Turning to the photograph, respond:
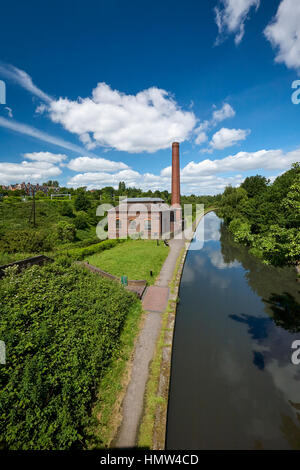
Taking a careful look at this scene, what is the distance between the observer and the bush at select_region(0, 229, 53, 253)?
48.6ft

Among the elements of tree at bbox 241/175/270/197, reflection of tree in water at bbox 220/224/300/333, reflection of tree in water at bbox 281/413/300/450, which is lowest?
reflection of tree in water at bbox 281/413/300/450

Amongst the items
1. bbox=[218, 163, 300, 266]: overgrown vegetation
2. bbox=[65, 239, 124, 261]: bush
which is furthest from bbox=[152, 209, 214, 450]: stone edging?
bbox=[65, 239, 124, 261]: bush

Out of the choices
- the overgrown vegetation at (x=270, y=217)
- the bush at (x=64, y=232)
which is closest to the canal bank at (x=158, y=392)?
the overgrown vegetation at (x=270, y=217)

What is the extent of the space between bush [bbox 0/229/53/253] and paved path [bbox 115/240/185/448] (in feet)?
35.9

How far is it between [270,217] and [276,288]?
31.7 feet

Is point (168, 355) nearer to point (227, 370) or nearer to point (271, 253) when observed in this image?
point (227, 370)

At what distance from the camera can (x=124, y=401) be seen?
18.0ft

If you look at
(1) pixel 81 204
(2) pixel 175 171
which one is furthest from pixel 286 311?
(1) pixel 81 204

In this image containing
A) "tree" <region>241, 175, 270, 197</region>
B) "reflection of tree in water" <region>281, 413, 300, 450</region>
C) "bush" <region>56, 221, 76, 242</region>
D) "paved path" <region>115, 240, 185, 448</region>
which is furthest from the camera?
"tree" <region>241, 175, 270, 197</region>

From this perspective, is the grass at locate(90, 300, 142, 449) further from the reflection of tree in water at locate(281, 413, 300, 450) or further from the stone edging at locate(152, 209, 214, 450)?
the reflection of tree in water at locate(281, 413, 300, 450)

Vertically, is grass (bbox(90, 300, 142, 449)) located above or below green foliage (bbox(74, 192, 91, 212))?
below

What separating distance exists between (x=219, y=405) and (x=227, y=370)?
142 centimetres

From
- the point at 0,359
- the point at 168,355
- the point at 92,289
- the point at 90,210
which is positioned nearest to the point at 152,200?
the point at 90,210

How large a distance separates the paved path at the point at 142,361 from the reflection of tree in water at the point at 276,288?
645 centimetres
